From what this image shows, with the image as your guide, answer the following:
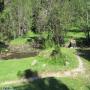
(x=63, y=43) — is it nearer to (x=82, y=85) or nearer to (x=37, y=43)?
(x=37, y=43)

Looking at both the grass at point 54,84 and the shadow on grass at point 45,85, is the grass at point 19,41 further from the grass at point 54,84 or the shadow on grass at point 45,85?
the shadow on grass at point 45,85

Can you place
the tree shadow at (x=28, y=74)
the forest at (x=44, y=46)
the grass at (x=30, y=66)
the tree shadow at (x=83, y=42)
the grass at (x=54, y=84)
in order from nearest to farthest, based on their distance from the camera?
the grass at (x=54, y=84) < the forest at (x=44, y=46) < the tree shadow at (x=28, y=74) < the grass at (x=30, y=66) < the tree shadow at (x=83, y=42)

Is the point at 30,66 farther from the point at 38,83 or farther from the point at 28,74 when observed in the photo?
the point at 38,83

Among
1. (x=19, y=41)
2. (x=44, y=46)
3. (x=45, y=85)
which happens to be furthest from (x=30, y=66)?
(x=19, y=41)

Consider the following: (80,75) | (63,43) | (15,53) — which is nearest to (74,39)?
(63,43)

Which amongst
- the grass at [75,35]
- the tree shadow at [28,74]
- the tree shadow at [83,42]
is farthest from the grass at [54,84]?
the grass at [75,35]

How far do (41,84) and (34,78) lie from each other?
2895 mm

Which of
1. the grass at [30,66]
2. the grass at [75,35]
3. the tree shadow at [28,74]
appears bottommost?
the tree shadow at [28,74]

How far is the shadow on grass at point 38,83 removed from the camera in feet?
140

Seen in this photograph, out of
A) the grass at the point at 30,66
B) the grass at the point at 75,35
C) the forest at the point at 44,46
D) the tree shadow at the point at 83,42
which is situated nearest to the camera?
the forest at the point at 44,46

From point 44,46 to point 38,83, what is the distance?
36775mm

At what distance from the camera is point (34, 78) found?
46875 mm

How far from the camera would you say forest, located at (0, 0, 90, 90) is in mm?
46031

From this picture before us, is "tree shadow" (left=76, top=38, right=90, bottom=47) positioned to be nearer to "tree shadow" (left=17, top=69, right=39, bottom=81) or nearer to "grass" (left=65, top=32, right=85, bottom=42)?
"grass" (left=65, top=32, right=85, bottom=42)
